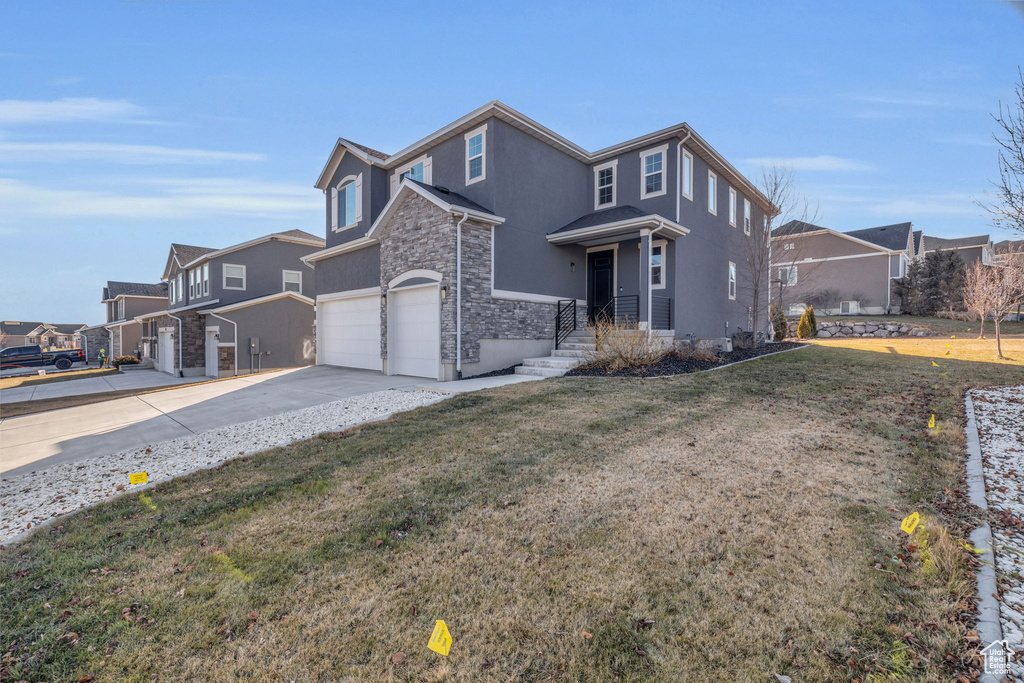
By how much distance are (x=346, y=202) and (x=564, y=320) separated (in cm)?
973

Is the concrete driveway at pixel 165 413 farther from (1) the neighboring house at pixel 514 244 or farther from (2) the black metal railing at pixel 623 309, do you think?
(2) the black metal railing at pixel 623 309

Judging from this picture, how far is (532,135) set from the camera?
41.5 ft

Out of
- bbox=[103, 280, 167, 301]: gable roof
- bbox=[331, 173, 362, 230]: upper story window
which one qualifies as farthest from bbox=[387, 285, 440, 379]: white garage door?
bbox=[103, 280, 167, 301]: gable roof

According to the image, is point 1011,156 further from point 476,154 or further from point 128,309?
point 128,309

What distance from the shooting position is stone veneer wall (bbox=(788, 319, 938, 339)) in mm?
20562

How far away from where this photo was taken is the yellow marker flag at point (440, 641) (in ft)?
7.15

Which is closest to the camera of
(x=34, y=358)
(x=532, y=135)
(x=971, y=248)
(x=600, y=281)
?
(x=532, y=135)

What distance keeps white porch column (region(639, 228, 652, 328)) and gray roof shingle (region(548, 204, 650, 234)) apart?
0.97 metres

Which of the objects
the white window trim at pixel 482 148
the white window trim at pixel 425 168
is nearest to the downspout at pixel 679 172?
the white window trim at pixel 482 148

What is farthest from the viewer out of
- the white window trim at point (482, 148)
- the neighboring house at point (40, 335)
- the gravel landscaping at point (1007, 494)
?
the neighboring house at point (40, 335)

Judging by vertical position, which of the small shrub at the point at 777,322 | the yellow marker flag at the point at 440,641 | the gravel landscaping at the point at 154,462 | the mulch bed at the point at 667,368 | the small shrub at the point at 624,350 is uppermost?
the small shrub at the point at 777,322

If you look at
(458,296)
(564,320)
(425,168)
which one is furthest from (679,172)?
(425,168)

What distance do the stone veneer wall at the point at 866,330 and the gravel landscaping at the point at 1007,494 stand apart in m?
16.6

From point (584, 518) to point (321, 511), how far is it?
7.78 ft
